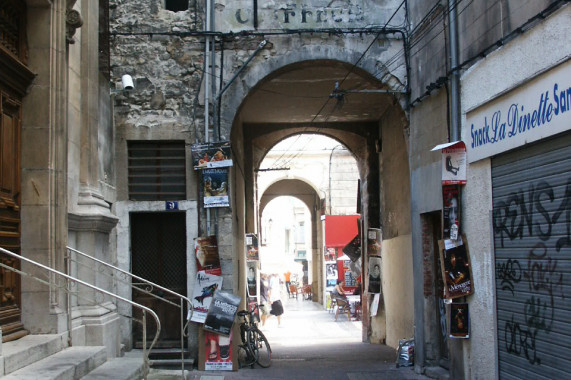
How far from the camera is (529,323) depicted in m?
7.44

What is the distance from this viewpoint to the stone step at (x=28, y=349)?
19.1 ft

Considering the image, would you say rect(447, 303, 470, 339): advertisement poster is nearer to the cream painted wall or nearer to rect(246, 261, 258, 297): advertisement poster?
the cream painted wall

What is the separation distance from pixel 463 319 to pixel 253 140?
434 inches

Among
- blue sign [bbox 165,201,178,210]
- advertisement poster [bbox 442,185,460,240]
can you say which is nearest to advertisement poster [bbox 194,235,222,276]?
blue sign [bbox 165,201,178,210]

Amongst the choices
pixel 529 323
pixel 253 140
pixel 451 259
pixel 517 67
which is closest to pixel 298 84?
pixel 253 140

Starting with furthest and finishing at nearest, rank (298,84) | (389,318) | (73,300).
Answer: (389,318)
(298,84)
(73,300)

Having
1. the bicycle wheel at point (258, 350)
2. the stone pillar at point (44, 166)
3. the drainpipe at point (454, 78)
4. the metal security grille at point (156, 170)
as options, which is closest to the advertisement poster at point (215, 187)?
the metal security grille at point (156, 170)

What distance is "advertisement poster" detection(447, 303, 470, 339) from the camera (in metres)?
9.14

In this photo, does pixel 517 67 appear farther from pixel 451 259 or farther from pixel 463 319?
pixel 463 319

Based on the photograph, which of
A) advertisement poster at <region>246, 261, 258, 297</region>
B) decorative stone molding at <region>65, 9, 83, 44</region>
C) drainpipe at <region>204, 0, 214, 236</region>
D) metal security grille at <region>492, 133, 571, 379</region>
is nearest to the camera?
metal security grille at <region>492, 133, 571, 379</region>

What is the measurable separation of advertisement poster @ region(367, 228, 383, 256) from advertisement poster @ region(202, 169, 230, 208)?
6.60 m

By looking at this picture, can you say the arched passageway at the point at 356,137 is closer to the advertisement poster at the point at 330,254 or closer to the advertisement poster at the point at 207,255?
the advertisement poster at the point at 207,255

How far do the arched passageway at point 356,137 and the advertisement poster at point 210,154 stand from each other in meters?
0.70

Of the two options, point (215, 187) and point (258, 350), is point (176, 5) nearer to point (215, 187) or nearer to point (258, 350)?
point (215, 187)
